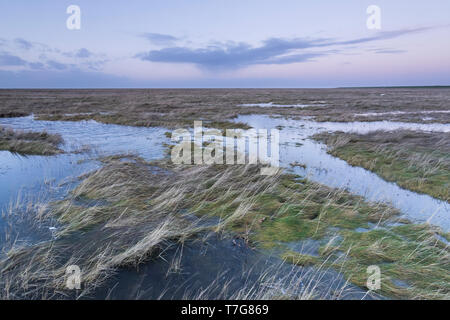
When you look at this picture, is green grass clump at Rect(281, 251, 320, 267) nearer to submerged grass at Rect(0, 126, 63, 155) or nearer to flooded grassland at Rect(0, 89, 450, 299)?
flooded grassland at Rect(0, 89, 450, 299)

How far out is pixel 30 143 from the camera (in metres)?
16.9

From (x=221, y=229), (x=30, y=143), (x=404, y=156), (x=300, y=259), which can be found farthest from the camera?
(x=30, y=143)

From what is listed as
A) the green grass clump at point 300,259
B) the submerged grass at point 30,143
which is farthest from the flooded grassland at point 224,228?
the submerged grass at point 30,143

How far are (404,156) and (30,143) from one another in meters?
25.1

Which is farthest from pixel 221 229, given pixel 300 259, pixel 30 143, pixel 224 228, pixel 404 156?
pixel 30 143

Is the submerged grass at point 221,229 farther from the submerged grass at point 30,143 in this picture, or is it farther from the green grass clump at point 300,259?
the submerged grass at point 30,143

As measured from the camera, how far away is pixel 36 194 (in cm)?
944

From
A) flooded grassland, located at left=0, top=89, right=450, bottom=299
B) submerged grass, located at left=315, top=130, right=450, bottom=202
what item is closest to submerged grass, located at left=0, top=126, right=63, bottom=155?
flooded grassland, located at left=0, top=89, right=450, bottom=299

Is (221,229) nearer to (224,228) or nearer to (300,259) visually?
(224,228)

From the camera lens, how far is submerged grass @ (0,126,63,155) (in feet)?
52.2

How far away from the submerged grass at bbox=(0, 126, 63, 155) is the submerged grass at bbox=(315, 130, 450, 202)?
64.3 ft

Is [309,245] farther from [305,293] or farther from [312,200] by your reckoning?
[312,200]

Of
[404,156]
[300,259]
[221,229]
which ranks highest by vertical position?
[404,156]

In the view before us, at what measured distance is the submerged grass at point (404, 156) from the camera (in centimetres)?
1129
